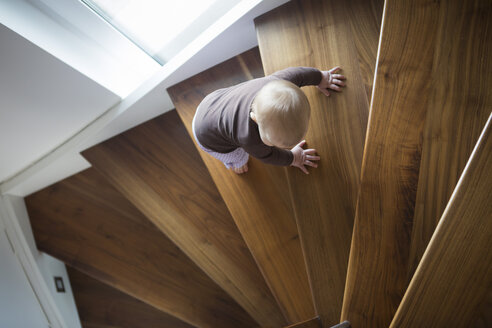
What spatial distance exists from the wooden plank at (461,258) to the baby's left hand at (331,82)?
0.70 metres

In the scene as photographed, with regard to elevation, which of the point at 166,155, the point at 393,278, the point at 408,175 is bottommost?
the point at 393,278

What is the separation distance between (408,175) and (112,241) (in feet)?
6.14

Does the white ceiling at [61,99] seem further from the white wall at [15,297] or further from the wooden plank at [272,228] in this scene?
the wooden plank at [272,228]

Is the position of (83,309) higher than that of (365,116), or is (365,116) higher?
(365,116)

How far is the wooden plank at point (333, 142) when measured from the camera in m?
1.25

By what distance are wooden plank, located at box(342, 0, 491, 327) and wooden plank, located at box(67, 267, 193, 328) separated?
1.74m

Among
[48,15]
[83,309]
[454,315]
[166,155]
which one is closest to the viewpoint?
[454,315]

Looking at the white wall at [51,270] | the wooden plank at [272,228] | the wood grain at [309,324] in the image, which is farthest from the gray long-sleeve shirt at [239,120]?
the white wall at [51,270]

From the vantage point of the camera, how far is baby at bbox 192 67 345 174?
38.9 inches

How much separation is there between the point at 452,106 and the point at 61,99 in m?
1.49

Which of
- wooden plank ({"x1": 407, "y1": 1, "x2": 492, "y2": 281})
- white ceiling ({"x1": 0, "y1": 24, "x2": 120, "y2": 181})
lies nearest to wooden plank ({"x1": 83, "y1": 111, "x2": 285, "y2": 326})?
white ceiling ({"x1": 0, "y1": 24, "x2": 120, "y2": 181})

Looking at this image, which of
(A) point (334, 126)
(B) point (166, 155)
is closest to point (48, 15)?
(B) point (166, 155)

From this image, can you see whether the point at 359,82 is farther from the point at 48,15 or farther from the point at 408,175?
the point at 48,15

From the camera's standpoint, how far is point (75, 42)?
1462 millimetres
